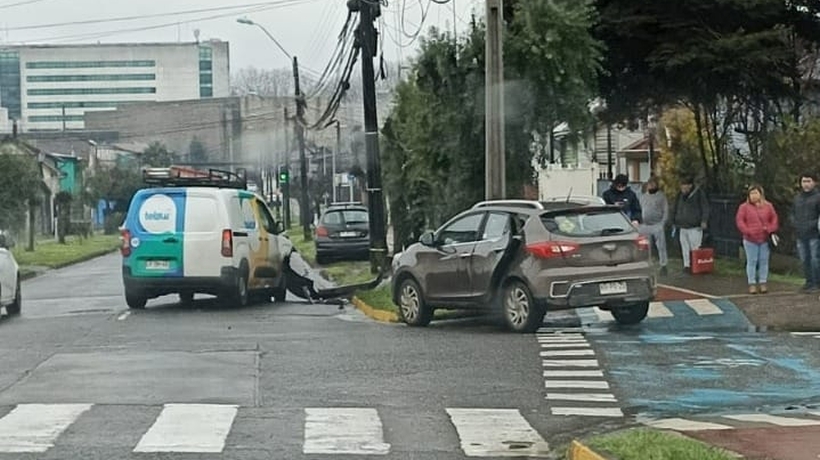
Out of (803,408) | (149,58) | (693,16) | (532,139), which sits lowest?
(803,408)

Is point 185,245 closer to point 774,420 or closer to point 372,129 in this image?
point 372,129

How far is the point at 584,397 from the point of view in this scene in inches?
479

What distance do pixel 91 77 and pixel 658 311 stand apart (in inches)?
2690

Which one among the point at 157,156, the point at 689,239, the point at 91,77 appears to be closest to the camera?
the point at 689,239

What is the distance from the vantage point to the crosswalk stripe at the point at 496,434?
9641mm

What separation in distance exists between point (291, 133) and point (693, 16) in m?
51.9

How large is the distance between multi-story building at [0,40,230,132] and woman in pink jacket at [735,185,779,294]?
6123 cm

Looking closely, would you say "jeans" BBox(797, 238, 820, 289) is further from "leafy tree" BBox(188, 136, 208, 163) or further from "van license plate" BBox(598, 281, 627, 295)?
"leafy tree" BBox(188, 136, 208, 163)

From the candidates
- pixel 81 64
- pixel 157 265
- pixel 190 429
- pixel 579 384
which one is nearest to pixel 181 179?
pixel 157 265

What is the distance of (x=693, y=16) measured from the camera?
81.3ft

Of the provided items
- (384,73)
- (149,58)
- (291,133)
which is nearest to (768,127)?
(384,73)

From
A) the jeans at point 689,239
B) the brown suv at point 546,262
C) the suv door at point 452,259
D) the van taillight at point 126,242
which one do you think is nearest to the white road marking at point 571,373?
the brown suv at point 546,262

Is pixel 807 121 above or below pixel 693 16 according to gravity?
below

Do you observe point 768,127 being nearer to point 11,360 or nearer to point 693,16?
point 693,16
